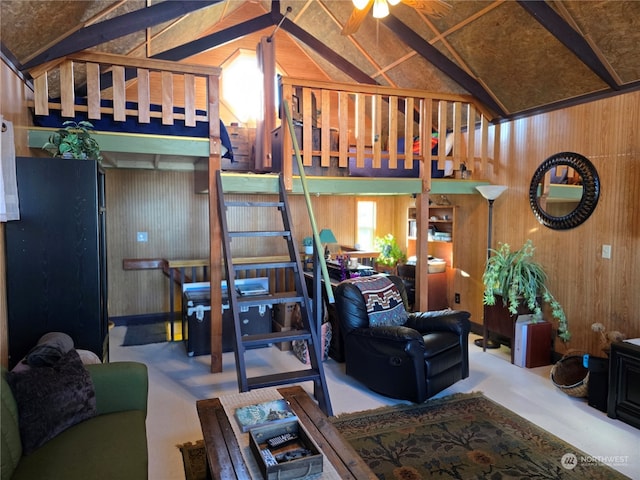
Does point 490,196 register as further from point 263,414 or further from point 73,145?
point 73,145

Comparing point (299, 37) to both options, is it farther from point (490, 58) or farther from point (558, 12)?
point (558, 12)

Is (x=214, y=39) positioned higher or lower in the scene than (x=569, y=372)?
higher

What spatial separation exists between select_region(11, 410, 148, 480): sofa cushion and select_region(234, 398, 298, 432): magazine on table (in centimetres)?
45

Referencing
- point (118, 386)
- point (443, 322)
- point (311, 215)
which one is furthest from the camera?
point (443, 322)

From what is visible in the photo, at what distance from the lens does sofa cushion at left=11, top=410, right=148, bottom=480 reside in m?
1.73

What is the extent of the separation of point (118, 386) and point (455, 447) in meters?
2.06

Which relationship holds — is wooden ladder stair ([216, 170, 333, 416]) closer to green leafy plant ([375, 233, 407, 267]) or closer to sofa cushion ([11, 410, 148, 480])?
sofa cushion ([11, 410, 148, 480])

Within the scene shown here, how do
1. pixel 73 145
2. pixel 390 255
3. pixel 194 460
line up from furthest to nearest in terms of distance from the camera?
pixel 390 255 → pixel 73 145 → pixel 194 460

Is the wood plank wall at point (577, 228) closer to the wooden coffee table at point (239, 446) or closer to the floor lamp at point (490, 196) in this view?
the floor lamp at point (490, 196)

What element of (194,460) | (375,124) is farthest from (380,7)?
(194,460)

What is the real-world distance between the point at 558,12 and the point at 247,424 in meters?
3.76

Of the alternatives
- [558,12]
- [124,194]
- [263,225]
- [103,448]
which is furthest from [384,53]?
[103,448]

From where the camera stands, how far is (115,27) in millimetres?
3549

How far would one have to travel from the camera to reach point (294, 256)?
3.54 m
